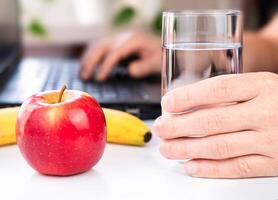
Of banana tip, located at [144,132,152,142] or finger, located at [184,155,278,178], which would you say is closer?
finger, located at [184,155,278,178]

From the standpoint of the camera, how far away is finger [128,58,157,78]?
1276 mm

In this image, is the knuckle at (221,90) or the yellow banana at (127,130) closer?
the knuckle at (221,90)

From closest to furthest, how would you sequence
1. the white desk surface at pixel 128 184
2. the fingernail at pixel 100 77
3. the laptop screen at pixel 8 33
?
the white desk surface at pixel 128 184
the fingernail at pixel 100 77
the laptop screen at pixel 8 33

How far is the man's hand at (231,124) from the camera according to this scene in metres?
0.63

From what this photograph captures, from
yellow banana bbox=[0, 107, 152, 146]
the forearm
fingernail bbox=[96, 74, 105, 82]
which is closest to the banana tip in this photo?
yellow banana bbox=[0, 107, 152, 146]

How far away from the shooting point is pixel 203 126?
643mm

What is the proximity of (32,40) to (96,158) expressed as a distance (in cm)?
229

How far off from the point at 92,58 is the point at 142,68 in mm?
116

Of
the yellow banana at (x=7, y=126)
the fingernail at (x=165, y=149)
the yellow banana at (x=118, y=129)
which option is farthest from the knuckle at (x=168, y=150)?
the yellow banana at (x=7, y=126)

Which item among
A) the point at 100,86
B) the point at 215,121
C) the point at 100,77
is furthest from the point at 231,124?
the point at 100,77

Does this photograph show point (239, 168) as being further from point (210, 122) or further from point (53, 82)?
point (53, 82)

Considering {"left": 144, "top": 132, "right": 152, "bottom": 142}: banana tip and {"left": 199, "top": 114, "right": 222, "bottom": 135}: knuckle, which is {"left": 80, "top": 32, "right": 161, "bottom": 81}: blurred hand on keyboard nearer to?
{"left": 144, "top": 132, "right": 152, "bottom": 142}: banana tip

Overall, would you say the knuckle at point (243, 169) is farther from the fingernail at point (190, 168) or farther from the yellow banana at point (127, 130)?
the yellow banana at point (127, 130)

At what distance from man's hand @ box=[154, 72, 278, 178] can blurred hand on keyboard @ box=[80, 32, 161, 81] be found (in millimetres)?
602
